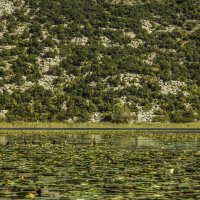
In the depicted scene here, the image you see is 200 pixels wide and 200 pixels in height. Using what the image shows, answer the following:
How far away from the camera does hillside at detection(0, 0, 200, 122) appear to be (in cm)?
8038

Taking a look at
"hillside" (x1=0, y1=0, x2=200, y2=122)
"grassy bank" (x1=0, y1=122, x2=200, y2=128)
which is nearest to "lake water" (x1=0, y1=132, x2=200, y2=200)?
"grassy bank" (x1=0, y1=122, x2=200, y2=128)

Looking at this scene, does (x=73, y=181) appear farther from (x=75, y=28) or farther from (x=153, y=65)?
(x=75, y=28)

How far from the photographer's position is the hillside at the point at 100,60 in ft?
264

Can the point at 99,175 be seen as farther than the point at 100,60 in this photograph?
No

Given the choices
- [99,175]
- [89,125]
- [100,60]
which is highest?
[100,60]

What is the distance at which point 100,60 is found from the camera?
3622 inches

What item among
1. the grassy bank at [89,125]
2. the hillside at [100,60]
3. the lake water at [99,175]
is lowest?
the lake water at [99,175]

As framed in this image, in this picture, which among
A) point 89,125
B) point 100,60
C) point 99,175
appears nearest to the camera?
point 99,175

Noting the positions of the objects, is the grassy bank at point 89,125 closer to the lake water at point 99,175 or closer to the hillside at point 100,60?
the hillside at point 100,60

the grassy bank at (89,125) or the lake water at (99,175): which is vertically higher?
the grassy bank at (89,125)

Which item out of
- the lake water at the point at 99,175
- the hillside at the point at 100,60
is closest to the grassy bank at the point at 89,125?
the hillside at the point at 100,60

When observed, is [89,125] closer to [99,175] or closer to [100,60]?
[100,60]

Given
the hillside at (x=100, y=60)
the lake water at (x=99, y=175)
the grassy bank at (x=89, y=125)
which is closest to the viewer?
the lake water at (x=99, y=175)

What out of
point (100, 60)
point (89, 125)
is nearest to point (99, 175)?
→ point (89, 125)
